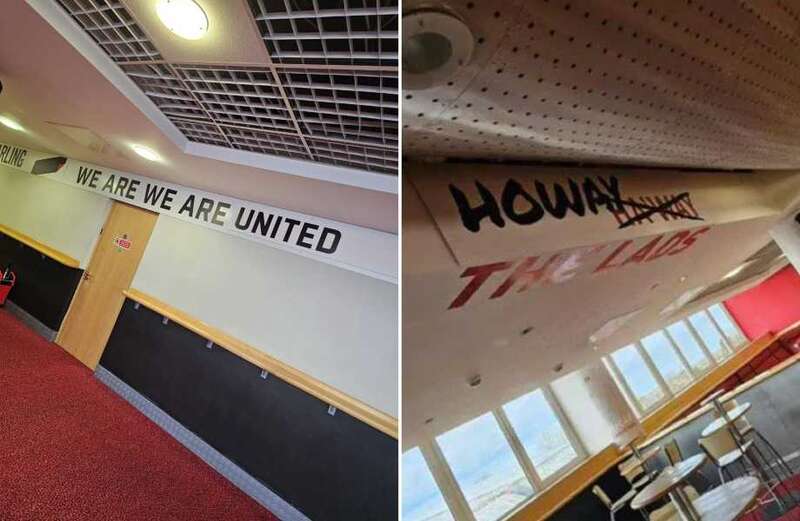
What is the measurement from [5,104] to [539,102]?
419 cm

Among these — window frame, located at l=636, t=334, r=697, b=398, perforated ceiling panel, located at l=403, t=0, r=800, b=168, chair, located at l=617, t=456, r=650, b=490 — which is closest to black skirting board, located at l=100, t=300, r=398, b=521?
perforated ceiling panel, located at l=403, t=0, r=800, b=168

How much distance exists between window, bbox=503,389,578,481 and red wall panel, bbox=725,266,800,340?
5847 mm

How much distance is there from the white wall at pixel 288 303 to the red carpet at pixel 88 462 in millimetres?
1044

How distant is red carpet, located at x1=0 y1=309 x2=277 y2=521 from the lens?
2.14 meters

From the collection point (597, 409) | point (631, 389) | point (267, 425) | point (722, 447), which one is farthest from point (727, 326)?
point (267, 425)

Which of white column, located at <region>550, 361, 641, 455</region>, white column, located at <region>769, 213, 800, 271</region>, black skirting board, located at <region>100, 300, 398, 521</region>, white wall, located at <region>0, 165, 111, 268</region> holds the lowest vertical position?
white column, located at <region>550, 361, 641, 455</region>

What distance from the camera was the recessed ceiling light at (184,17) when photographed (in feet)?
3.89

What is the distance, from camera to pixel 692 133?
3.55 feet

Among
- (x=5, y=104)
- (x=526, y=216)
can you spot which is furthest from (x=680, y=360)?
(x=5, y=104)

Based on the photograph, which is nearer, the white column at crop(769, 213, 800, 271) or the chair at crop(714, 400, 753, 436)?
the white column at crop(769, 213, 800, 271)

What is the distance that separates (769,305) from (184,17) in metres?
10.4

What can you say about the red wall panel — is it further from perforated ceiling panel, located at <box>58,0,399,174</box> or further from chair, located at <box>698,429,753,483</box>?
perforated ceiling panel, located at <box>58,0,399,174</box>

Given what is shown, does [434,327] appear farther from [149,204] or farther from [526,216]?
[149,204]

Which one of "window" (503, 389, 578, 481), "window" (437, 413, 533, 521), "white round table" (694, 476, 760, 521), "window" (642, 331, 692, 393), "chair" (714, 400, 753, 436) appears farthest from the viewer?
"window" (642, 331, 692, 393)
